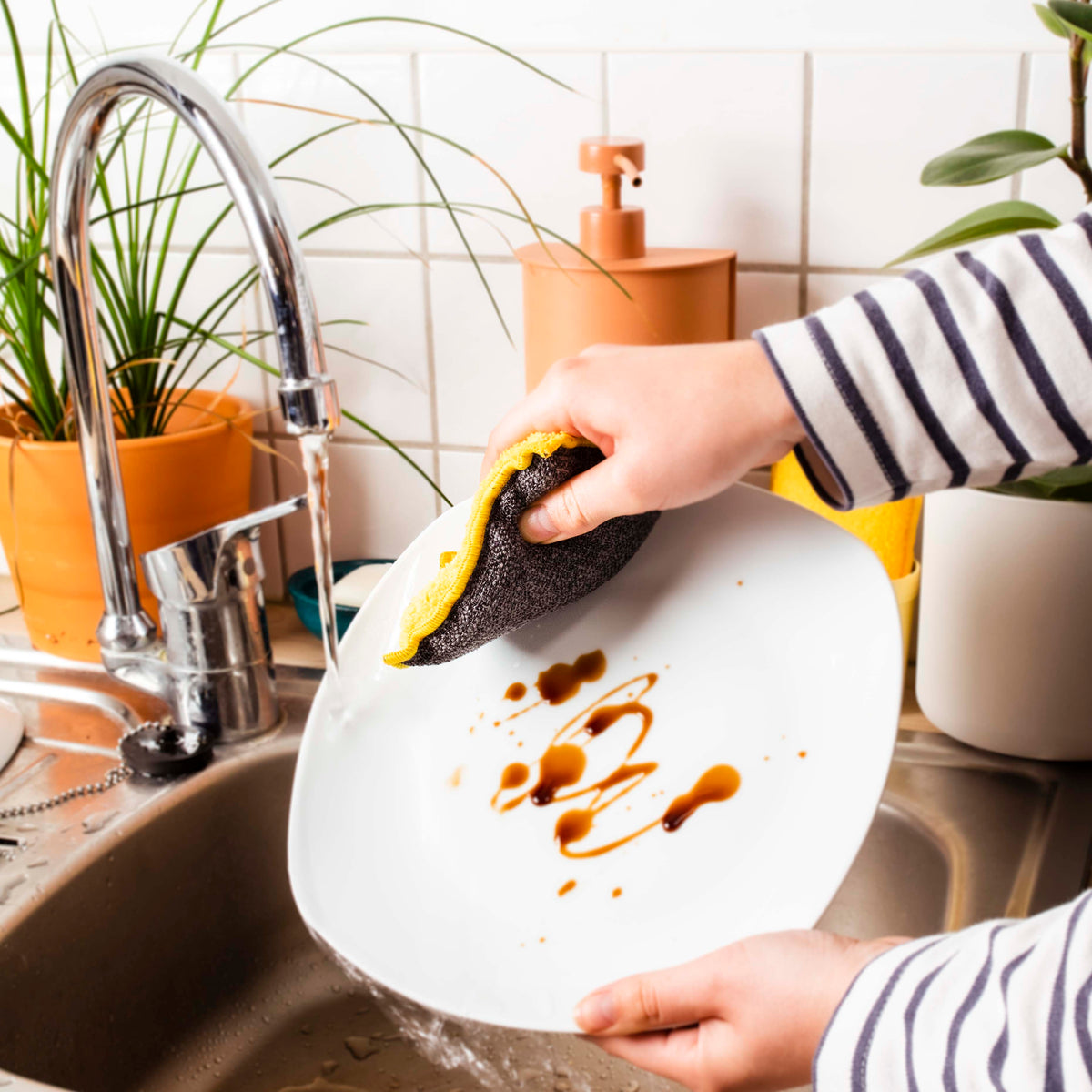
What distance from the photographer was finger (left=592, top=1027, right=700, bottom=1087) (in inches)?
18.9

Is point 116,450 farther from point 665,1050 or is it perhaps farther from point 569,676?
point 665,1050

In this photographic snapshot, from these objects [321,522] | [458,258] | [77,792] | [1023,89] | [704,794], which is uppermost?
[1023,89]

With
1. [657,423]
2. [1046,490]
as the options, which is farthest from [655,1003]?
[1046,490]

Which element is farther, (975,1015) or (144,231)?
(144,231)

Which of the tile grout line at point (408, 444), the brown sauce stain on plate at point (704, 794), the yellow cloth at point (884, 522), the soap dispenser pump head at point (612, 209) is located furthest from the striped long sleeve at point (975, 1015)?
the tile grout line at point (408, 444)

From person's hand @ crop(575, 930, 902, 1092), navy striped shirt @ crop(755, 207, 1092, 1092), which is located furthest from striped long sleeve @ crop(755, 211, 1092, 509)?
person's hand @ crop(575, 930, 902, 1092)

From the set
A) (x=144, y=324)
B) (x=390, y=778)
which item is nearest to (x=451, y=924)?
(x=390, y=778)

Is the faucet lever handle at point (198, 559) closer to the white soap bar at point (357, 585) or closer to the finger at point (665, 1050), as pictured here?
the white soap bar at point (357, 585)

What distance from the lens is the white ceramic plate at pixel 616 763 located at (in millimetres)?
538

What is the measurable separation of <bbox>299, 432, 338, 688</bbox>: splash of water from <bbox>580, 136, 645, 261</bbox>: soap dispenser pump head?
0.74ft

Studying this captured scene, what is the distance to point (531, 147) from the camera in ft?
2.76

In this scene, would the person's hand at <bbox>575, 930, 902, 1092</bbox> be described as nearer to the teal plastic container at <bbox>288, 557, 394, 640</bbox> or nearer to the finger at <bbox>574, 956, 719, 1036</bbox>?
the finger at <bbox>574, 956, 719, 1036</bbox>

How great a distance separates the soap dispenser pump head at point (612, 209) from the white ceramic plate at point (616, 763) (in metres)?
0.20

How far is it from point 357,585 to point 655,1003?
18.6 inches
